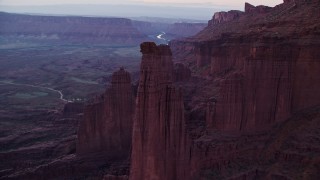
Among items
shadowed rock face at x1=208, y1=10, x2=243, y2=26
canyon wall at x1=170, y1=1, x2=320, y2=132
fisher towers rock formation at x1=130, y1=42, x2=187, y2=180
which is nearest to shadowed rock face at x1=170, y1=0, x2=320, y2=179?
canyon wall at x1=170, y1=1, x2=320, y2=132

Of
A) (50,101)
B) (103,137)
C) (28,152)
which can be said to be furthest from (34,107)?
(103,137)

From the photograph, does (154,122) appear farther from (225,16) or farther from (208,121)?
(225,16)

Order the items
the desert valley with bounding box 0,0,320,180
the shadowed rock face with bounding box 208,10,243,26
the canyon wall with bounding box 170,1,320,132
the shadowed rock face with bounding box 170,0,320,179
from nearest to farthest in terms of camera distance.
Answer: the desert valley with bounding box 0,0,320,180
the shadowed rock face with bounding box 170,0,320,179
the canyon wall with bounding box 170,1,320,132
the shadowed rock face with bounding box 208,10,243,26

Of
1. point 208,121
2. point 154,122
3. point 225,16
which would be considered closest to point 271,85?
point 208,121

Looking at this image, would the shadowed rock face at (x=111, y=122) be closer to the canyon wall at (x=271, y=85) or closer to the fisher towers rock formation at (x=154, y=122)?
the canyon wall at (x=271, y=85)

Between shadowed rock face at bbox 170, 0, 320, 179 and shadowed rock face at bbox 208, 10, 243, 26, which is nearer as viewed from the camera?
shadowed rock face at bbox 170, 0, 320, 179

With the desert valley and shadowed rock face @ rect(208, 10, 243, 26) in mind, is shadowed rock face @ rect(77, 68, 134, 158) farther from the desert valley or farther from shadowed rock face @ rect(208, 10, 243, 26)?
shadowed rock face @ rect(208, 10, 243, 26)
